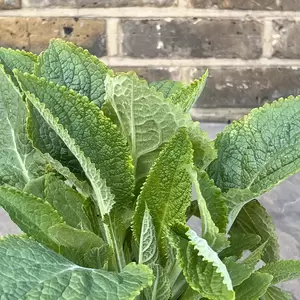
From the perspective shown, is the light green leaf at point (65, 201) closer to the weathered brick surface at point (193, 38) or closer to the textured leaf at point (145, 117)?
the textured leaf at point (145, 117)

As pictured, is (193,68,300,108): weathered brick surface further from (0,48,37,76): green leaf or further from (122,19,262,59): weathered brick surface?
(0,48,37,76): green leaf

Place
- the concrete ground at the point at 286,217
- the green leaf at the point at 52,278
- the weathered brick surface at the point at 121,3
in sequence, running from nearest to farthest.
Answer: the green leaf at the point at 52,278
the concrete ground at the point at 286,217
the weathered brick surface at the point at 121,3

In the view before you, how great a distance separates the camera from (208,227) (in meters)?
0.28

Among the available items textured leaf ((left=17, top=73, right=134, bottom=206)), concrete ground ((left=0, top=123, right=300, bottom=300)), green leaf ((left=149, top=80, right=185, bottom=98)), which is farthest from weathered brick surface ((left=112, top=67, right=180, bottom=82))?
textured leaf ((left=17, top=73, right=134, bottom=206))

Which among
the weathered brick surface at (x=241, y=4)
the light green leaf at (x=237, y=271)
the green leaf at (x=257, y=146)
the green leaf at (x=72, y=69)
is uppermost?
the weathered brick surface at (x=241, y=4)

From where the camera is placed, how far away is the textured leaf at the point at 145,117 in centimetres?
29

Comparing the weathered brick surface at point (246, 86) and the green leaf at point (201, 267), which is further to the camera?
the weathered brick surface at point (246, 86)

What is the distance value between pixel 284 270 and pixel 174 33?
711 mm

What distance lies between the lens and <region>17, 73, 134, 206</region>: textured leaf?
0.28m

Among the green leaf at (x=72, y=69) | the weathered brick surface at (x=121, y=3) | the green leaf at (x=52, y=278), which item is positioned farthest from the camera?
the weathered brick surface at (x=121, y=3)

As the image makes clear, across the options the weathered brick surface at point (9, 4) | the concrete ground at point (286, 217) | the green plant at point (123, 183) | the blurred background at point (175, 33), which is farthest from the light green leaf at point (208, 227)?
the weathered brick surface at point (9, 4)

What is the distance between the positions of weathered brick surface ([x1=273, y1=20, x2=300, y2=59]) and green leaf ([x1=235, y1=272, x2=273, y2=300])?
74 centimetres

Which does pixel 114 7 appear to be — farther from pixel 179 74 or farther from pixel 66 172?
pixel 66 172

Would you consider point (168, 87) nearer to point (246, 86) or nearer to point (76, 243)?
point (76, 243)
